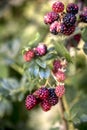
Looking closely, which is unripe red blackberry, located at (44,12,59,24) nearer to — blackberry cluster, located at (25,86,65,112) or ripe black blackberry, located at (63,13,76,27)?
ripe black blackberry, located at (63,13,76,27)

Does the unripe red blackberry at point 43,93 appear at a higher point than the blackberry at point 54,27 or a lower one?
lower

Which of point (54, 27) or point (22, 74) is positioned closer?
point (54, 27)

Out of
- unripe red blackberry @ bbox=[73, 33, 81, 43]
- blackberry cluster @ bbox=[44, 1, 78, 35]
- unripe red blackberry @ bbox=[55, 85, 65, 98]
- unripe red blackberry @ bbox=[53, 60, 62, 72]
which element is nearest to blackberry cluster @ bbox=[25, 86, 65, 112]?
unripe red blackberry @ bbox=[55, 85, 65, 98]

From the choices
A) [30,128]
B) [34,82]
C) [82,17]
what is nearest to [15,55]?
[30,128]

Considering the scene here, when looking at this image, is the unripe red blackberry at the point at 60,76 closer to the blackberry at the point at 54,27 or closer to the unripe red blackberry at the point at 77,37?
the blackberry at the point at 54,27

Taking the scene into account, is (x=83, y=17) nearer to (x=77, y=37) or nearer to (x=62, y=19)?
(x=62, y=19)

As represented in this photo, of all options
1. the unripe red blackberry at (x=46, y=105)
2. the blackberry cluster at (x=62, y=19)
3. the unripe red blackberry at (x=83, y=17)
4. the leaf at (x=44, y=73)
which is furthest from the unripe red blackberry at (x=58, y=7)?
the unripe red blackberry at (x=46, y=105)

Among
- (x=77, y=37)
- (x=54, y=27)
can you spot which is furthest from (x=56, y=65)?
(x=77, y=37)

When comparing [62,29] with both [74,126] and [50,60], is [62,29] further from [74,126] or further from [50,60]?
[74,126]

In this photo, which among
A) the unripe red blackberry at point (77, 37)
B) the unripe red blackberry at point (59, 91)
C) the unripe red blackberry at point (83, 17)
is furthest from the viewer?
the unripe red blackberry at point (77, 37)
